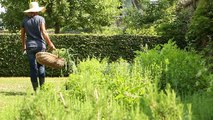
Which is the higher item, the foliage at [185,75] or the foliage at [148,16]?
the foliage at [185,75]

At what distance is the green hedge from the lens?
17016mm

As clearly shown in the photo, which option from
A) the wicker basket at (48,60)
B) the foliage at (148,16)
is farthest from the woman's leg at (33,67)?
the foliage at (148,16)

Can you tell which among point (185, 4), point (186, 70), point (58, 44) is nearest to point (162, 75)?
point (186, 70)

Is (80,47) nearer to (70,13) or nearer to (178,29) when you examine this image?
(178,29)

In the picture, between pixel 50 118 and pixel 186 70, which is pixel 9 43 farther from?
pixel 50 118

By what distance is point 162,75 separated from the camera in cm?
620

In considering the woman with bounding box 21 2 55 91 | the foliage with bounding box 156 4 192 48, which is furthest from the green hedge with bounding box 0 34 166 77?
the woman with bounding box 21 2 55 91

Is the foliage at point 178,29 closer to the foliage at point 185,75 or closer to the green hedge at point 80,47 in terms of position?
the green hedge at point 80,47

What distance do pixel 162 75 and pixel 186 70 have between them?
339 mm

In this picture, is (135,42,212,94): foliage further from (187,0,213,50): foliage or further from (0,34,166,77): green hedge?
(0,34,166,77): green hedge

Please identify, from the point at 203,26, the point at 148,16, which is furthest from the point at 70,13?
the point at 203,26

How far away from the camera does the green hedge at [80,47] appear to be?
55.8ft

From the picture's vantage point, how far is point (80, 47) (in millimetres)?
17344

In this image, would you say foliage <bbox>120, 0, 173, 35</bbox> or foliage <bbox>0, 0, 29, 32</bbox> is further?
foliage <bbox>0, 0, 29, 32</bbox>
